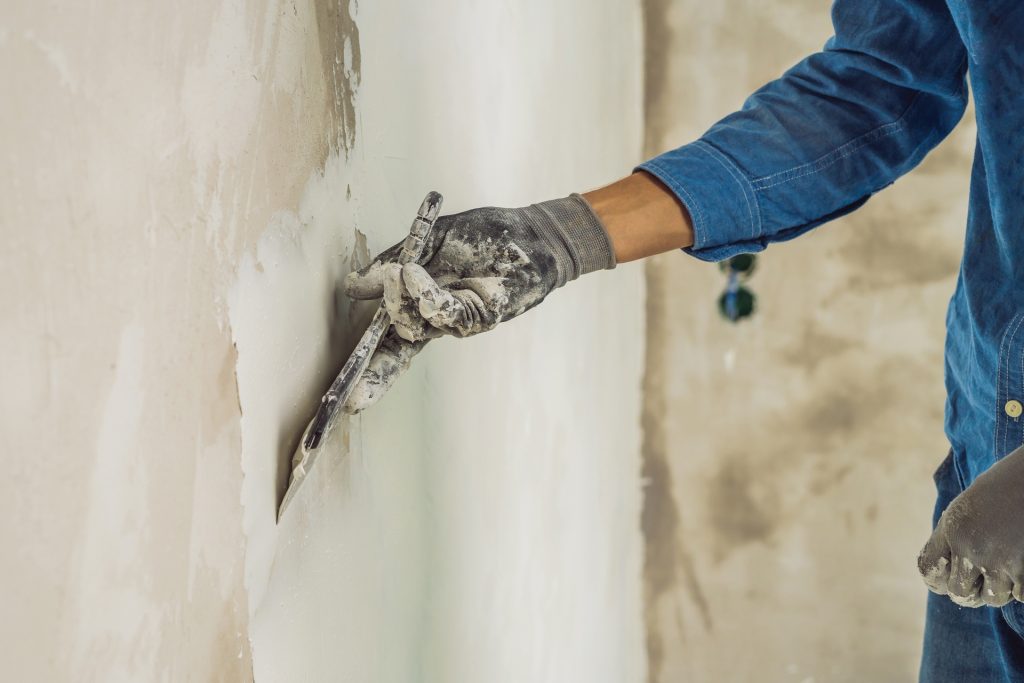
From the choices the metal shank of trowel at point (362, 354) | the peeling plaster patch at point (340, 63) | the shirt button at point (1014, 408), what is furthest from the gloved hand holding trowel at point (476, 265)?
the shirt button at point (1014, 408)

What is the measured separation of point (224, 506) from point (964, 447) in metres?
0.99

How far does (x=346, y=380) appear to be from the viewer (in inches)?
33.0

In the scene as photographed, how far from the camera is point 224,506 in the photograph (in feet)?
2.32

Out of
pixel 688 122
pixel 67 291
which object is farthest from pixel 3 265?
pixel 688 122

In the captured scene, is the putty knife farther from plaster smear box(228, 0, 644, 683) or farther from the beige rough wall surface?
the beige rough wall surface

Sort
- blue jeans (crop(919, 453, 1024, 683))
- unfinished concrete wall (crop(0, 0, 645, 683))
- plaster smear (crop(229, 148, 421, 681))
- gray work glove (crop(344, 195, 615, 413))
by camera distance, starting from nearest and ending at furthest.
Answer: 1. unfinished concrete wall (crop(0, 0, 645, 683))
2. plaster smear (crop(229, 148, 421, 681))
3. gray work glove (crop(344, 195, 615, 413))
4. blue jeans (crop(919, 453, 1024, 683))

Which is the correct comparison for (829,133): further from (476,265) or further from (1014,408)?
(476,265)

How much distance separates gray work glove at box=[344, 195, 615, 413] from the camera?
863mm

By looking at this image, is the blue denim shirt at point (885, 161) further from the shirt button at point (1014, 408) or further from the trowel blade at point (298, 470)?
the trowel blade at point (298, 470)

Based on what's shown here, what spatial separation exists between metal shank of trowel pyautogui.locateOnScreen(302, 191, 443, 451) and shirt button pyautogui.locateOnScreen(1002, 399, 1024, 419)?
0.71 meters

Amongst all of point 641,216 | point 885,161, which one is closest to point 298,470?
point 641,216

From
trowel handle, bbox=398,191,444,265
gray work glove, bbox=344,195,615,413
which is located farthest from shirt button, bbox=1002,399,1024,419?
trowel handle, bbox=398,191,444,265

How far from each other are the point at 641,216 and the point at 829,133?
30cm

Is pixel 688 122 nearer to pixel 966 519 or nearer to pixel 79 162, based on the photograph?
pixel 966 519
